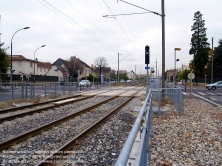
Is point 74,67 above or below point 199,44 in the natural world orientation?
below

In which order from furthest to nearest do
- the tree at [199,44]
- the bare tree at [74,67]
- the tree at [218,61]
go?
1. the bare tree at [74,67]
2. the tree at [199,44]
3. the tree at [218,61]

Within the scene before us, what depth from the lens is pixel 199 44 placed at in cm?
6038

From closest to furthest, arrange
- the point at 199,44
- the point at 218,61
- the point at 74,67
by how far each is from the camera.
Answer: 1. the point at 218,61
2. the point at 199,44
3. the point at 74,67

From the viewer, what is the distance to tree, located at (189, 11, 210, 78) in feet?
196

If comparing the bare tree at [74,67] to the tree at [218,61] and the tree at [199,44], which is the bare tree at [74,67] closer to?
the tree at [199,44]

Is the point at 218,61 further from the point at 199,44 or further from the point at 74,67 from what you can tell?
the point at 74,67

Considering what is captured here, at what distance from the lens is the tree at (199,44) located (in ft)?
196

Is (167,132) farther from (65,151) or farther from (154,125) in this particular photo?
(65,151)

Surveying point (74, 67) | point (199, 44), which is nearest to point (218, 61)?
point (199, 44)

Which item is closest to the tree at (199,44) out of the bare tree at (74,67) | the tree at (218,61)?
the tree at (218,61)

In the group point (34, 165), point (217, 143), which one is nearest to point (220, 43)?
point (217, 143)

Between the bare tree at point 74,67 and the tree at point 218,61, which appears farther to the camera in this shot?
the bare tree at point 74,67

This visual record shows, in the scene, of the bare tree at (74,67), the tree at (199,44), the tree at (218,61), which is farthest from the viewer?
the bare tree at (74,67)

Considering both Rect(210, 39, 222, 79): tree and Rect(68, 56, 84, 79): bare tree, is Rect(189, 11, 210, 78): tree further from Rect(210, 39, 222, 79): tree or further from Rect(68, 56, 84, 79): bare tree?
Rect(68, 56, 84, 79): bare tree
